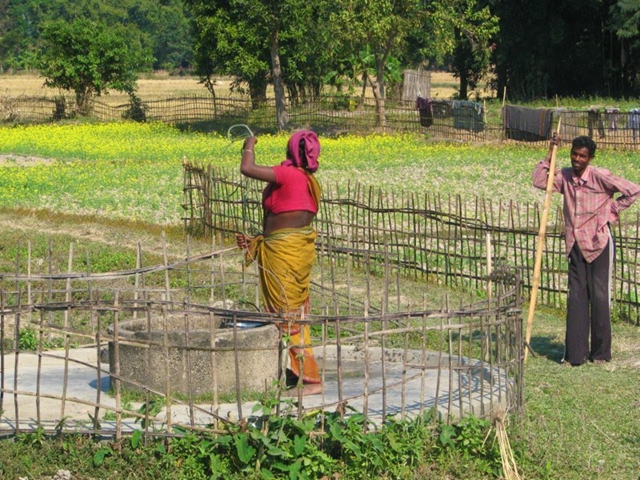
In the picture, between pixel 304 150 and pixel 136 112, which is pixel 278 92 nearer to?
pixel 136 112

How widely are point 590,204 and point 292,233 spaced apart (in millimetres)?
2428

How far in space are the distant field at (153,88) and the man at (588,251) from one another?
42515 millimetres

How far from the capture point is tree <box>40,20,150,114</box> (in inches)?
1487

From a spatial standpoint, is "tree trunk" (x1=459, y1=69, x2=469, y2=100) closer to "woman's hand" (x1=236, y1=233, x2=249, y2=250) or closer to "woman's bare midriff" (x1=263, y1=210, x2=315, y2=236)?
"woman's hand" (x1=236, y1=233, x2=249, y2=250)

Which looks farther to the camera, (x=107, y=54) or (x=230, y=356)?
(x=107, y=54)

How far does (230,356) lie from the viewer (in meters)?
6.59

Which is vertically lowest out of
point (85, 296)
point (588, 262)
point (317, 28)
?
point (85, 296)

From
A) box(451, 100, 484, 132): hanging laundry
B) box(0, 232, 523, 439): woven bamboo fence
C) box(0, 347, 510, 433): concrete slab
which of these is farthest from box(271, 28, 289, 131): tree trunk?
box(0, 347, 510, 433): concrete slab

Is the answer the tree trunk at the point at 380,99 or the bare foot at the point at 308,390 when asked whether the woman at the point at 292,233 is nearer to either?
the bare foot at the point at 308,390

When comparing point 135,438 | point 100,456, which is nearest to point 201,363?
point 135,438

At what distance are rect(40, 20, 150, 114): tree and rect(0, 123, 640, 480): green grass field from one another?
3535 mm

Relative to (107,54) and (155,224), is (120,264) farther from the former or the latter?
(107,54)

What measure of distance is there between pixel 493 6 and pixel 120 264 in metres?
27.1

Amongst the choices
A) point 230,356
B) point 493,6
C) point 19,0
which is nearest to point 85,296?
point 230,356
